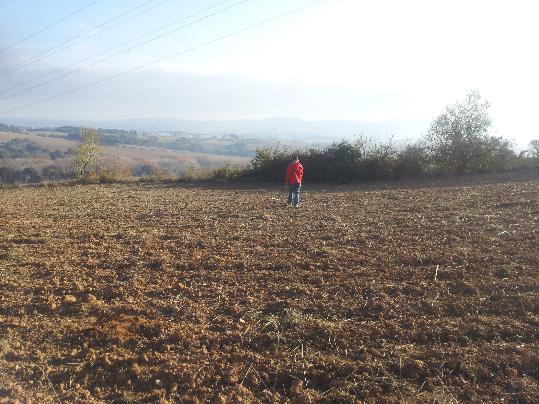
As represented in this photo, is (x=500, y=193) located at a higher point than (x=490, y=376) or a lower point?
higher

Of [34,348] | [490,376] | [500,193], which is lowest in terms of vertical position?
[34,348]

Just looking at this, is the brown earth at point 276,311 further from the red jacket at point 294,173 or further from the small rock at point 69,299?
the red jacket at point 294,173

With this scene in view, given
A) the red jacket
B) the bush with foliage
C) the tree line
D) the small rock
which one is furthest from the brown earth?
the bush with foliage

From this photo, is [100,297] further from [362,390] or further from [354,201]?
[354,201]

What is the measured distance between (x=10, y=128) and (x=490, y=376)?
3502 inches

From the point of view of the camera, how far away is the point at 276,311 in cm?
543

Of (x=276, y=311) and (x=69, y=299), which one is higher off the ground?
(x=276, y=311)

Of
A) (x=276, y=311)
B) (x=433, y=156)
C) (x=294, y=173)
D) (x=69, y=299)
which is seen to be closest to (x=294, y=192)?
(x=294, y=173)

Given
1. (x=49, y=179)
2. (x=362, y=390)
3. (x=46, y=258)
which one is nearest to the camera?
(x=362, y=390)

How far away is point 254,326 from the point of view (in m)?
5.03

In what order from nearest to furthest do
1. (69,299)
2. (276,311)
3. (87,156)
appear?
(276,311)
(69,299)
(87,156)

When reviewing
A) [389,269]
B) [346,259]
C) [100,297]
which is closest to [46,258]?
[100,297]

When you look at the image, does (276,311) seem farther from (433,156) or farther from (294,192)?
(433,156)

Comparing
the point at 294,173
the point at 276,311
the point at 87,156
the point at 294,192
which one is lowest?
the point at 276,311
